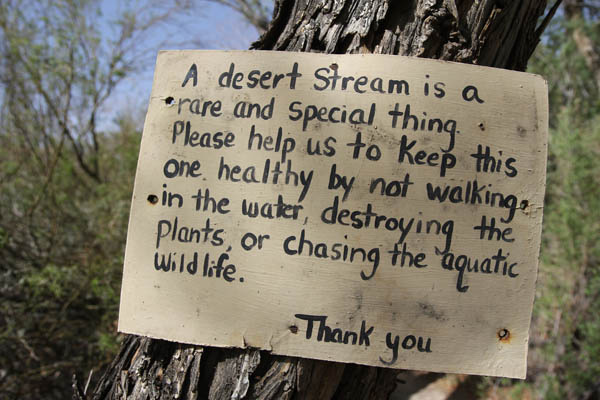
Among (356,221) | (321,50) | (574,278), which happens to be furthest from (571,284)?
(321,50)

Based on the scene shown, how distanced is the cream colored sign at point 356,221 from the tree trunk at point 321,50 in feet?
0.16

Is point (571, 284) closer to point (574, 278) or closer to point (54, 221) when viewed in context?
point (574, 278)

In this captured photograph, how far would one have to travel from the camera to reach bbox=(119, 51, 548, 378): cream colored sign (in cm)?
94

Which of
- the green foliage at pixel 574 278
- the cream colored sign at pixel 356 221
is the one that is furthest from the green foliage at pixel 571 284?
the cream colored sign at pixel 356 221

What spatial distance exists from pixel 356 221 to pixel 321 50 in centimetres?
43

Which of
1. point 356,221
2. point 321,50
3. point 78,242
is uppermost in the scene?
point 321,50

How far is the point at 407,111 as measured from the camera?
97 cm

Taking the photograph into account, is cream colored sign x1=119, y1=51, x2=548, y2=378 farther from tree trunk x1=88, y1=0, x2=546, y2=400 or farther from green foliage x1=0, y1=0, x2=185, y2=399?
green foliage x1=0, y1=0, x2=185, y2=399

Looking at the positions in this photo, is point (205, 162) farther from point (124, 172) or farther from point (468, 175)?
point (124, 172)

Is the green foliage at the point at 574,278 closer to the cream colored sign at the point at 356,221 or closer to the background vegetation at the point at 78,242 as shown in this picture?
the background vegetation at the point at 78,242

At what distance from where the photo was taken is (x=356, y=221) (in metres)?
0.95

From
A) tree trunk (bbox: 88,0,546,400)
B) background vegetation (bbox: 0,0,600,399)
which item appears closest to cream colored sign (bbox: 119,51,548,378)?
tree trunk (bbox: 88,0,546,400)

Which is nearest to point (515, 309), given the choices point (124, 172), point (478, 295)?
point (478, 295)

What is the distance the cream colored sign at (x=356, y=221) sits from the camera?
3.10 ft
